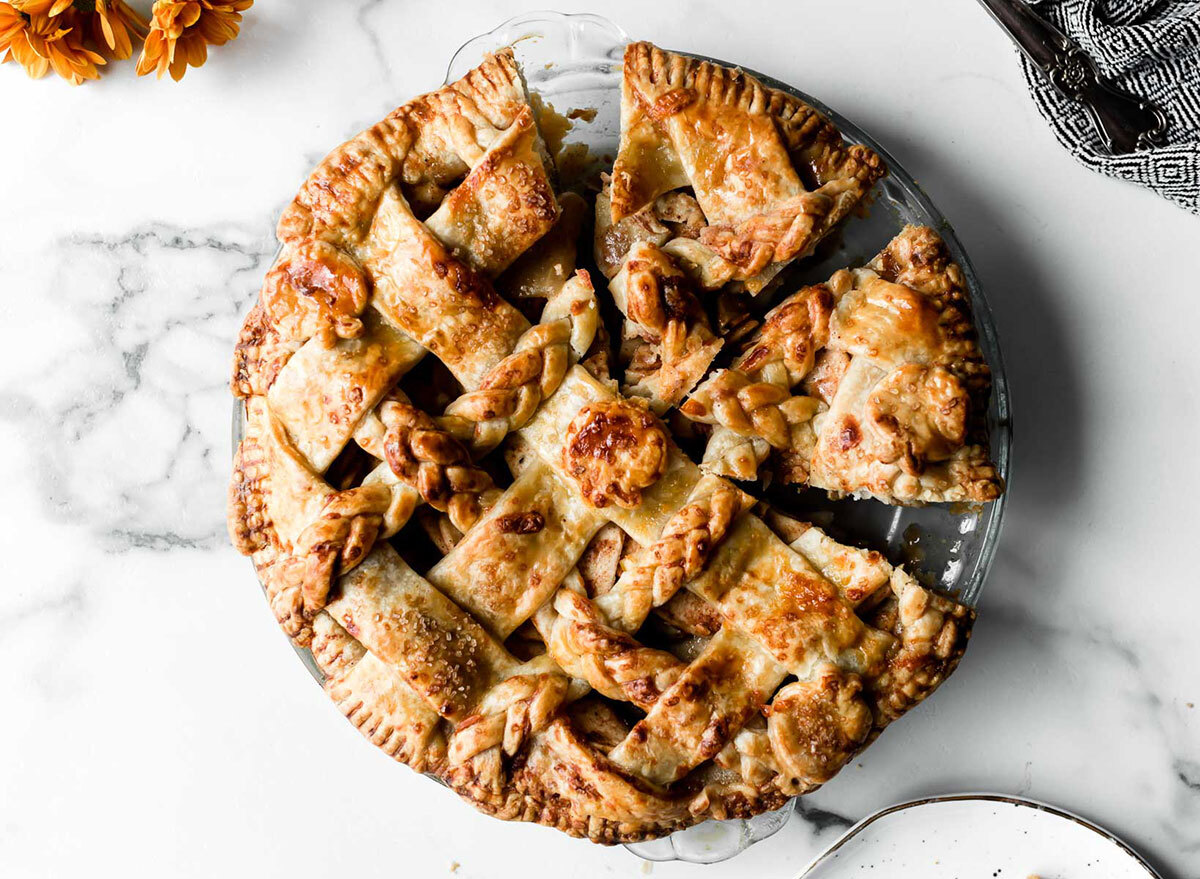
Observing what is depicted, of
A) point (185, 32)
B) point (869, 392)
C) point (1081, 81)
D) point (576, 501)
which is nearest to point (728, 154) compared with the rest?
point (869, 392)

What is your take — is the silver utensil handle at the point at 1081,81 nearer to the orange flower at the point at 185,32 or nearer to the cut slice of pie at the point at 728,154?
the cut slice of pie at the point at 728,154

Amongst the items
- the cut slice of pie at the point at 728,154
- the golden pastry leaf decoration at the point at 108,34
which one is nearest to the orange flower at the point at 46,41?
the golden pastry leaf decoration at the point at 108,34

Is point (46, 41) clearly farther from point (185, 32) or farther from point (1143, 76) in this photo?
point (1143, 76)

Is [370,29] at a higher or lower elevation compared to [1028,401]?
higher

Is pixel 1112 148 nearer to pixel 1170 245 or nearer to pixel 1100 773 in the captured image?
pixel 1170 245

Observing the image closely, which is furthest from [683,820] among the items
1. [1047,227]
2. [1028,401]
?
[1047,227]
